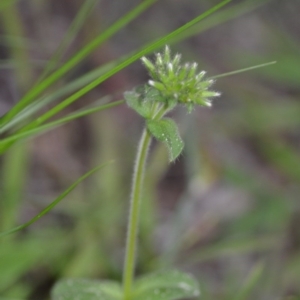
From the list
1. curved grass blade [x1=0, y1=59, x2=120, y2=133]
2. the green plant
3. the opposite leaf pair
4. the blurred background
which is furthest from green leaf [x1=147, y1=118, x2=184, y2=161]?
the blurred background

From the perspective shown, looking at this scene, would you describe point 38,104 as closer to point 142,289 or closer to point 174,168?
point 142,289

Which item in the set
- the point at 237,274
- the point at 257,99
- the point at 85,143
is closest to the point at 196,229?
the point at 237,274

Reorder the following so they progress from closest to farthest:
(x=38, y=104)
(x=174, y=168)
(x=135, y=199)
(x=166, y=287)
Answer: (x=135, y=199), (x=38, y=104), (x=166, y=287), (x=174, y=168)

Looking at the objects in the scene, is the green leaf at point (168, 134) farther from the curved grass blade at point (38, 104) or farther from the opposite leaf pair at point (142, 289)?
the opposite leaf pair at point (142, 289)

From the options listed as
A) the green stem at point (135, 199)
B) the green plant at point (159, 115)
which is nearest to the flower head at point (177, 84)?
the green plant at point (159, 115)

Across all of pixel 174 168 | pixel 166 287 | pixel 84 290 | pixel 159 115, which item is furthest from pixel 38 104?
pixel 174 168

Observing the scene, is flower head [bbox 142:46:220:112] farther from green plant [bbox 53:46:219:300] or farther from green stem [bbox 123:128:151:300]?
green stem [bbox 123:128:151:300]
